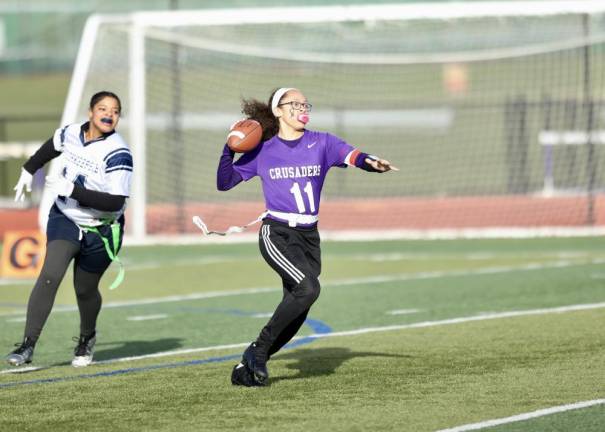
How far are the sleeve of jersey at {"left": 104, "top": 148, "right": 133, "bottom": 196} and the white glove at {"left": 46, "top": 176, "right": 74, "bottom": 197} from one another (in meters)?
0.44

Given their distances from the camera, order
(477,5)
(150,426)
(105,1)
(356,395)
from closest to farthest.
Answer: (150,426) → (356,395) → (477,5) → (105,1)

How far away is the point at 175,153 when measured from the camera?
23766 millimetres

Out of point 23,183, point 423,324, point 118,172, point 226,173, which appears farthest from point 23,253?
point 226,173

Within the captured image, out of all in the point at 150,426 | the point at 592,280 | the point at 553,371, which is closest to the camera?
the point at 150,426

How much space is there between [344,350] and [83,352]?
6.54ft

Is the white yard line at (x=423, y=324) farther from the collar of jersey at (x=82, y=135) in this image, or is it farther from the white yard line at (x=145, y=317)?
the white yard line at (x=145, y=317)

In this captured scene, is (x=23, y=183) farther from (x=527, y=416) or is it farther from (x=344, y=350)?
(x=527, y=416)

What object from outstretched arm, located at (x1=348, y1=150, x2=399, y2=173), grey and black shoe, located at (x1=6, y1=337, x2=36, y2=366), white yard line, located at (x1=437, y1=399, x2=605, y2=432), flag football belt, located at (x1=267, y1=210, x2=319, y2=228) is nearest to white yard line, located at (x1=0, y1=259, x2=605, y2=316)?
grey and black shoe, located at (x1=6, y1=337, x2=36, y2=366)

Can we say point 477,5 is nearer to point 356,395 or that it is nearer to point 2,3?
point 356,395

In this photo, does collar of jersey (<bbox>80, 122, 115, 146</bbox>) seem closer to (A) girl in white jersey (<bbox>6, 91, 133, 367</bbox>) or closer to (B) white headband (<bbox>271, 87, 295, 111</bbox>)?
(A) girl in white jersey (<bbox>6, 91, 133, 367</bbox>)

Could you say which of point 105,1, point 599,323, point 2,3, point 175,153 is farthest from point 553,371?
point 2,3

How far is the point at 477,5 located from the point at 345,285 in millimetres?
7046

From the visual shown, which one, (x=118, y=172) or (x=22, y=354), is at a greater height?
(x=118, y=172)

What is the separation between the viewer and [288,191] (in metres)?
8.69
